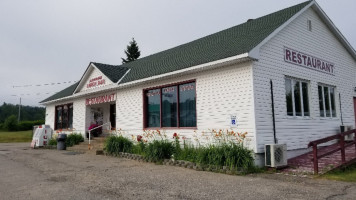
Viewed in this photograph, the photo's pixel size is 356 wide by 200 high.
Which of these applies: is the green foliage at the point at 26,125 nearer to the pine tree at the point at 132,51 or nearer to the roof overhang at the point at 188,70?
the pine tree at the point at 132,51

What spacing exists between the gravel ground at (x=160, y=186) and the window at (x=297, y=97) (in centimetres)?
366

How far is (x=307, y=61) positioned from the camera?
38.8 feet

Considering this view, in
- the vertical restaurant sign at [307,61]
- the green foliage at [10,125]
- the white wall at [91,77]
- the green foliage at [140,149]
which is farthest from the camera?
the green foliage at [10,125]

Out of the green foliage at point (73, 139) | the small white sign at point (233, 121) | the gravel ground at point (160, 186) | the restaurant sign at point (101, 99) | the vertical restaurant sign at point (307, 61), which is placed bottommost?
the gravel ground at point (160, 186)

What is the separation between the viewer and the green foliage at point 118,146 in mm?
13190

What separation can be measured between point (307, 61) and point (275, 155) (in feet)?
17.5

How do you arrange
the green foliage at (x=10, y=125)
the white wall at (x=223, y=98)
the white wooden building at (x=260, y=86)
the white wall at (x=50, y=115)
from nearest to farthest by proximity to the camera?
the white wall at (x=223, y=98) < the white wooden building at (x=260, y=86) < the white wall at (x=50, y=115) < the green foliage at (x=10, y=125)

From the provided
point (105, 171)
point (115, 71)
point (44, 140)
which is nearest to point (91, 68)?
point (115, 71)

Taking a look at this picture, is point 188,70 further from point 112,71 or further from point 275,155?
point 112,71

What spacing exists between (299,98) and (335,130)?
3232mm

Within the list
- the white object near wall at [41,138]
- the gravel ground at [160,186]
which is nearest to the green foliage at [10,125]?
the white object near wall at [41,138]

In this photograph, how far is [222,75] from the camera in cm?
1016

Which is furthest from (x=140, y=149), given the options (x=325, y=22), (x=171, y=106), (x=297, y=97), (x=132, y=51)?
(x=132, y=51)

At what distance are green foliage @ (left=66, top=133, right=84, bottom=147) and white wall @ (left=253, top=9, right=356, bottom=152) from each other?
13256 mm
